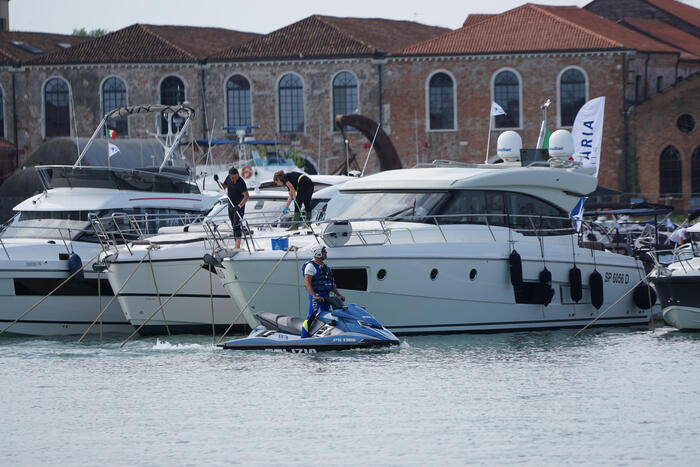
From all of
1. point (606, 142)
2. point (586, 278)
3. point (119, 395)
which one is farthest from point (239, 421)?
point (606, 142)

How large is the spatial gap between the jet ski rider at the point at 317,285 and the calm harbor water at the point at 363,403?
21.9 inches

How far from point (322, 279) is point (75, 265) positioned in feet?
16.4

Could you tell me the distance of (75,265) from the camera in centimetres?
1953

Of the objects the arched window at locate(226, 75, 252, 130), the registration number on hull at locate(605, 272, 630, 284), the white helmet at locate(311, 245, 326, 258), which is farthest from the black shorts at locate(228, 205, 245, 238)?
the arched window at locate(226, 75, 252, 130)

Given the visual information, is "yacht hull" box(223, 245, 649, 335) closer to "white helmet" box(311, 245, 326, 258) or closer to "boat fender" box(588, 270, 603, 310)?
"white helmet" box(311, 245, 326, 258)

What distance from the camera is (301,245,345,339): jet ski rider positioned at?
1653cm

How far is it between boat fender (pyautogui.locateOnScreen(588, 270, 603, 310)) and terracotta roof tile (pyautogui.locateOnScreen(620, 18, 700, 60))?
142ft

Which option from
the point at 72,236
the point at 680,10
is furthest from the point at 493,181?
the point at 680,10

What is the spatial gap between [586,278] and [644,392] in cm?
536

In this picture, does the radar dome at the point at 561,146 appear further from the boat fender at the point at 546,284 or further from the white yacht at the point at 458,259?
the boat fender at the point at 546,284

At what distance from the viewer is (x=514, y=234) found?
1894 centimetres

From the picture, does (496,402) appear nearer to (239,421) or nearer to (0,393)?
(239,421)

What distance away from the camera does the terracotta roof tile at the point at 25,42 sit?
2160 inches

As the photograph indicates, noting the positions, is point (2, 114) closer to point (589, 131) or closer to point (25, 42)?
point (25, 42)
